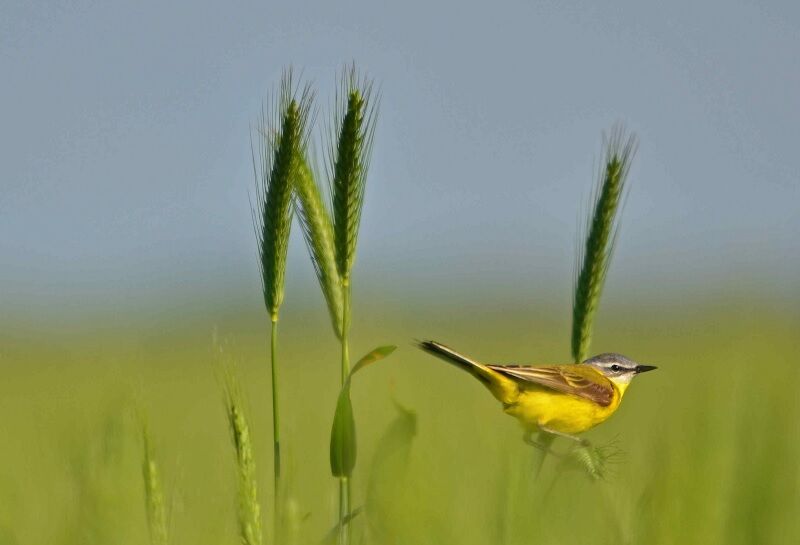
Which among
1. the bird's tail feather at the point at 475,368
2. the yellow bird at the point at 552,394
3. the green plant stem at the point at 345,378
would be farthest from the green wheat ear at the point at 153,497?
the yellow bird at the point at 552,394

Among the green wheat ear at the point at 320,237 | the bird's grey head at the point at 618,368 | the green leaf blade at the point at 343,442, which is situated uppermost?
the green wheat ear at the point at 320,237

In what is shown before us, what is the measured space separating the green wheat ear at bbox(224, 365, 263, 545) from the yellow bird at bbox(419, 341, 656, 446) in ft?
5.68

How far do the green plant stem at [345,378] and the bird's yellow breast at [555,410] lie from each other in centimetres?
169

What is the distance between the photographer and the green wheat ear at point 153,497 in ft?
7.71

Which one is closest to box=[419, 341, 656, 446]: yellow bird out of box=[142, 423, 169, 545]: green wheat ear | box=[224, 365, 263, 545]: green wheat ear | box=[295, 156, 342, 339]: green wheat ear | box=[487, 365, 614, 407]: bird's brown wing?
box=[487, 365, 614, 407]: bird's brown wing

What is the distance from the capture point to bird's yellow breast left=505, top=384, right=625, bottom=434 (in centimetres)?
461

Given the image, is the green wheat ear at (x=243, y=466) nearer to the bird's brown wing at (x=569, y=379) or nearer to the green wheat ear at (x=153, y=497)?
the green wheat ear at (x=153, y=497)

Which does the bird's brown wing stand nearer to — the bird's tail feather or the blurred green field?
the bird's tail feather

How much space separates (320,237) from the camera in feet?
10.4

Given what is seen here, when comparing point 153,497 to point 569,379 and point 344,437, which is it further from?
point 569,379

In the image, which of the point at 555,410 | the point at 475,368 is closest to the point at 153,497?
the point at 475,368

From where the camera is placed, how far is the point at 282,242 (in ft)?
9.32

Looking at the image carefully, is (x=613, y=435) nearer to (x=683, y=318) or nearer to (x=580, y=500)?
(x=580, y=500)

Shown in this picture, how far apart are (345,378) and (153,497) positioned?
0.58 metres
